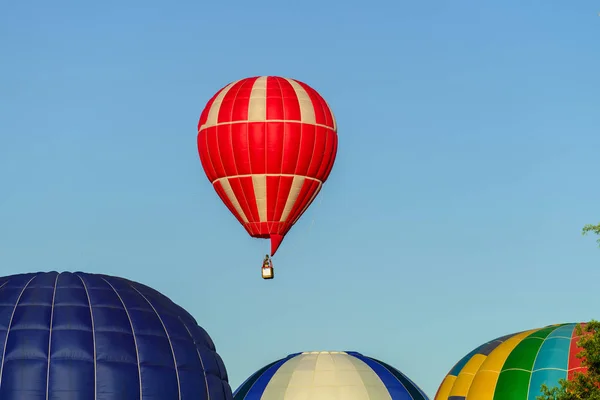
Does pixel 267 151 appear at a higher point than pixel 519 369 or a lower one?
higher

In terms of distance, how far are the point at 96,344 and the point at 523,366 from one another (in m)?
12.8

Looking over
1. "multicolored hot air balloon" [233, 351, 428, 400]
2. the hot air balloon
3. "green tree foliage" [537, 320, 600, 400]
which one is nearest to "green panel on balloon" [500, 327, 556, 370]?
"multicolored hot air balloon" [233, 351, 428, 400]

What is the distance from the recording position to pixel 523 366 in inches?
1548

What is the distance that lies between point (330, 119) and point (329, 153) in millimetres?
956

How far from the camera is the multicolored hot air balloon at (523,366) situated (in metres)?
38.6

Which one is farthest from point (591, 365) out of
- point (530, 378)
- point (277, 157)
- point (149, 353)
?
point (277, 157)

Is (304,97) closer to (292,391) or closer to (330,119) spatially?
(330,119)

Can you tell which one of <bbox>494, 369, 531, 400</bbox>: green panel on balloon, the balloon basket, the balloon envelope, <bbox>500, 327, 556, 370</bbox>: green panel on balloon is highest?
the balloon envelope

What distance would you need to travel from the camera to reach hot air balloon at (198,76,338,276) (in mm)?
42625

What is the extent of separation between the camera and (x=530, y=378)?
127 feet

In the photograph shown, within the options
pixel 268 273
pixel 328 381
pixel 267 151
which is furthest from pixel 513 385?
pixel 267 151

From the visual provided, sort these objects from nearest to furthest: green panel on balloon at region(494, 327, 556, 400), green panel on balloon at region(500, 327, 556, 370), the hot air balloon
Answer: green panel on balloon at region(494, 327, 556, 400)
green panel on balloon at region(500, 327, 556, 370)
the hot air balloon

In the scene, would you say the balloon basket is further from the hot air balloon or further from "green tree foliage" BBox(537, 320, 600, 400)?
"green tree foliage" BBox(537, 320, 600, 400)

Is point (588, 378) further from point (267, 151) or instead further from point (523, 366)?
point (267, 151)
